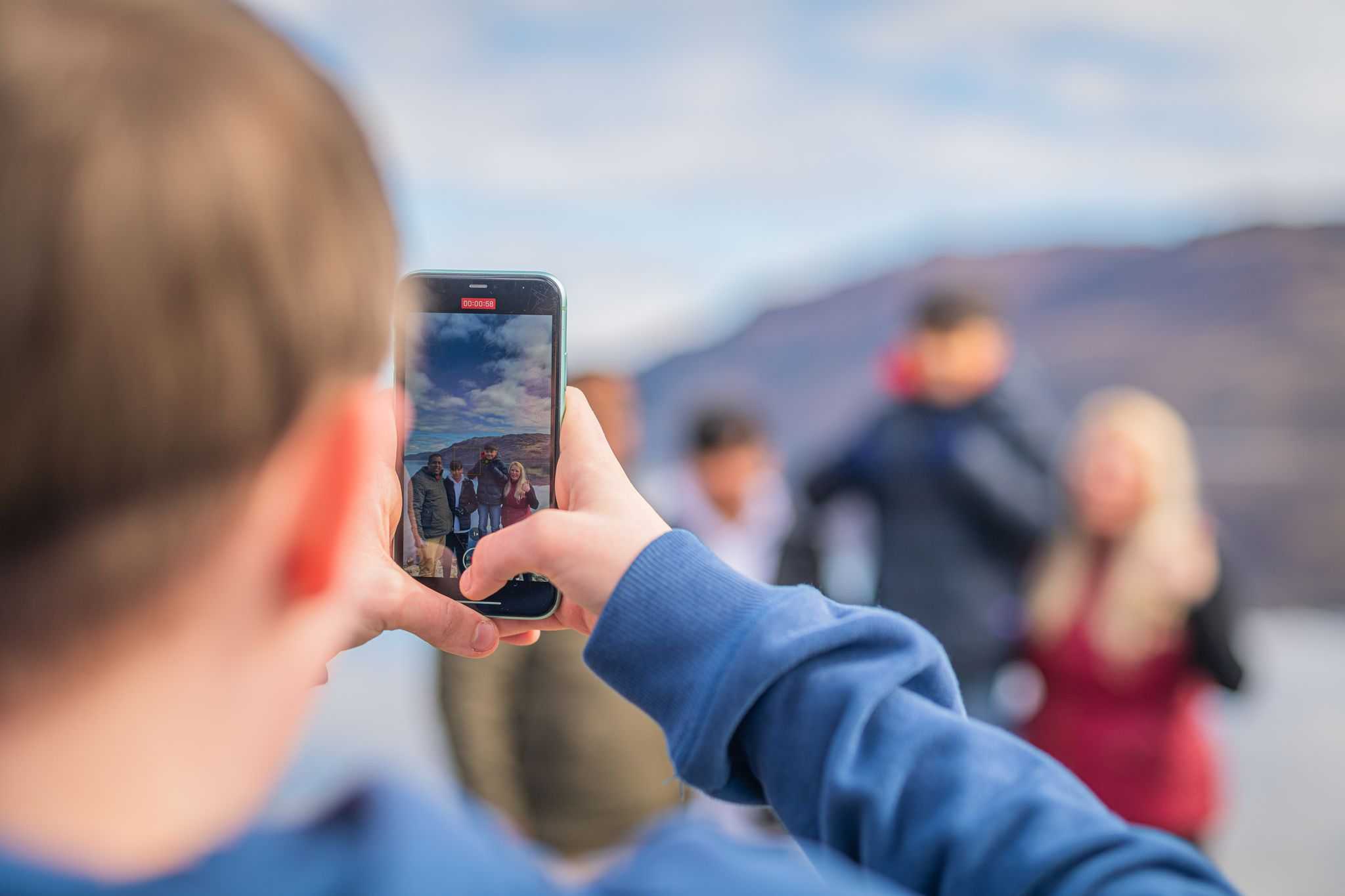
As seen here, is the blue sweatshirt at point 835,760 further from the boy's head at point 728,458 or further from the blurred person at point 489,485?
the boy's head at point 728,458

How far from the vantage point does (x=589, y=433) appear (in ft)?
2.57

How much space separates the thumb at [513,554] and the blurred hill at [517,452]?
0.05 m

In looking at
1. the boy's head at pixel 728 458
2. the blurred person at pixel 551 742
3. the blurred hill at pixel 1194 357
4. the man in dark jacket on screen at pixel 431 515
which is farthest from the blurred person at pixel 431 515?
the blurred hill at pixel 1194 357

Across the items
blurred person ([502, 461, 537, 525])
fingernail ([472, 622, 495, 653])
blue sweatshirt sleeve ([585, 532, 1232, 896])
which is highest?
blurred person ([502, 461, 537, 525])

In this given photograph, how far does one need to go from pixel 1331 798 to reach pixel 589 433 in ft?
13.0

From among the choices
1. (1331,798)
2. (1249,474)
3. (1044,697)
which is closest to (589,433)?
(1044,697)

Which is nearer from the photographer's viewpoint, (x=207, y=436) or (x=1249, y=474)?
(x=207, y=436)

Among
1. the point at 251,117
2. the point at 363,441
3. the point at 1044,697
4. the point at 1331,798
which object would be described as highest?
the point at 251,117

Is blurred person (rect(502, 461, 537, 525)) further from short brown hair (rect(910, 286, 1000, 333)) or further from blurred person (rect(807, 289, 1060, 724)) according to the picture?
short brown hair (rect(910, 286, 1000, 333))

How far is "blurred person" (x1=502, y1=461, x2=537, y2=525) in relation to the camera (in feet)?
2.65

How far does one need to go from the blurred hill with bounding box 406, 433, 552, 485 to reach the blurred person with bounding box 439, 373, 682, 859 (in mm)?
1452

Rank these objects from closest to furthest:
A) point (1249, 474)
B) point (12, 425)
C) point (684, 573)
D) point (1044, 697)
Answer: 1. point (12, 425)
2. point (684, 573)
3. point (1044, 697)
4. point (1249, 474)

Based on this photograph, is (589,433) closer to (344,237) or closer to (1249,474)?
(344,237)

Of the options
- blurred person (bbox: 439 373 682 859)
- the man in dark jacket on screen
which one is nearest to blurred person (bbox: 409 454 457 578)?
the man in dark jacket on screen
